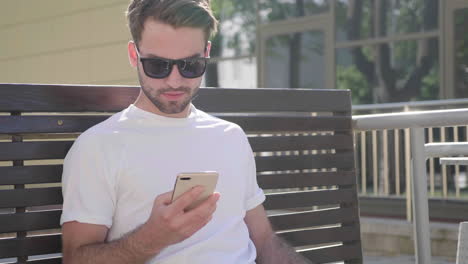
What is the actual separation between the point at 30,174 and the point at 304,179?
1137 millimetres

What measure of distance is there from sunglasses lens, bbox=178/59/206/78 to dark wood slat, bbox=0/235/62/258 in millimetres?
631

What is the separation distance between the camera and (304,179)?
10.1 feet

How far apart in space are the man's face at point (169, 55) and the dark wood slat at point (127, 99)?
235 millimetres

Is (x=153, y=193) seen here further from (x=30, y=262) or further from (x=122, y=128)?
(x=30, y=262)

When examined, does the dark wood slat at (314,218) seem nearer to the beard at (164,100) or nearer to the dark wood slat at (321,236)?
the dark wood slat at (321,236)

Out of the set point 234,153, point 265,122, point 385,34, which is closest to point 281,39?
point 385,34

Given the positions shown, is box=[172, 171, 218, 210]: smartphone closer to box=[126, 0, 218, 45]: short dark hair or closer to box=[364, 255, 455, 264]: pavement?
box=[126, 0, 218, 45]: short dark hair

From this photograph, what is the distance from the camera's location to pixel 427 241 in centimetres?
286

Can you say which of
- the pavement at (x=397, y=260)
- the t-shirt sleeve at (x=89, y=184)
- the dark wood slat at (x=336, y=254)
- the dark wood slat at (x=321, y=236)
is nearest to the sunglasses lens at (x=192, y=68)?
the t-shirt sleeve at (x=89, y=184)

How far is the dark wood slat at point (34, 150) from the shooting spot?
91.5 inches

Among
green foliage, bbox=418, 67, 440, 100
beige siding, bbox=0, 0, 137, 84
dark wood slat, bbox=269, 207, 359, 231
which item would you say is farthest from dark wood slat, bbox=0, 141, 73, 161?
green foliage, bbox=418, 67, 440, 100

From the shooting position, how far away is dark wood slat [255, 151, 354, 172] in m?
2.96

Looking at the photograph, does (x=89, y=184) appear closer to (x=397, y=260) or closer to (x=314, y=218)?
(x=314, y=218)

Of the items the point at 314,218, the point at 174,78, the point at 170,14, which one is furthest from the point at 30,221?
the point at 314,218
